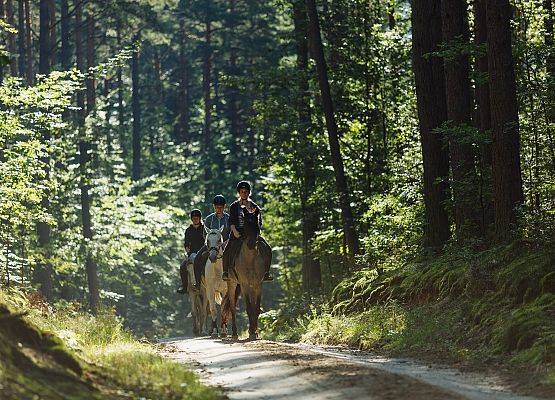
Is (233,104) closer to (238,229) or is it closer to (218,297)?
(218,297)

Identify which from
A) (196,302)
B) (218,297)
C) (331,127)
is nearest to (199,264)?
(218,297)

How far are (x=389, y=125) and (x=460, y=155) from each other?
390 inches

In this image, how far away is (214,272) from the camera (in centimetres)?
2188

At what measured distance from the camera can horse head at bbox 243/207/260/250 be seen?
18.5 meters

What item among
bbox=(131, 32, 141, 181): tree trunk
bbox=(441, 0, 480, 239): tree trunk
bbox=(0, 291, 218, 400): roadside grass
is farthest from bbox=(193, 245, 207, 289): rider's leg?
bbox=(131, 32, 141, 181): tree trunk

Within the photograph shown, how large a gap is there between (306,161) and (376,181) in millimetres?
2889

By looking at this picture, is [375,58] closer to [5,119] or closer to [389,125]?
[389,125]

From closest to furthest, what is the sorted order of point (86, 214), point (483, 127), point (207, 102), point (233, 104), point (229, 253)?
point (229, 253) < point (483, 127) < point (86, 214) < point (207, 102) < point (233, 104)

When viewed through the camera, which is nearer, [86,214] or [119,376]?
[119,376]

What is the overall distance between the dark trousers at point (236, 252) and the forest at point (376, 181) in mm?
2124

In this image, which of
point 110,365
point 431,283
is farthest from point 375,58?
point 110,365

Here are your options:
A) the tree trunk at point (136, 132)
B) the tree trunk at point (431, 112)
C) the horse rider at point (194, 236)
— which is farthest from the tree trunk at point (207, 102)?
the tree trunk at point (431, 112)

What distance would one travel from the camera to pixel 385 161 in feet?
98.2

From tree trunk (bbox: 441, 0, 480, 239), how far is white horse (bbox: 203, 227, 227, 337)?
15.6 feet
